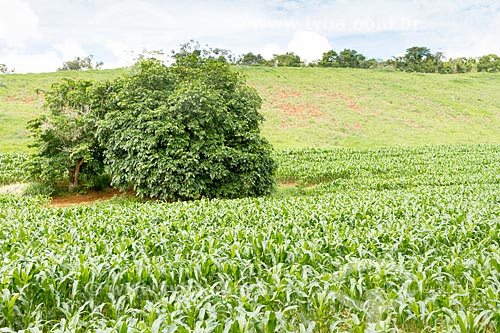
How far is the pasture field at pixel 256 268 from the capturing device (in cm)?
361

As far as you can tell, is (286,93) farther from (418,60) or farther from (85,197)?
(418,60)

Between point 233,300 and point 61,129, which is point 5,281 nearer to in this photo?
point 233,300

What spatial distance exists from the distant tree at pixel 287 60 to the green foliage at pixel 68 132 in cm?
5899

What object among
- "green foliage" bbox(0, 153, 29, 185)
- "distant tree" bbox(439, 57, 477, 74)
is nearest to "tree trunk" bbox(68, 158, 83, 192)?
"green foliage" bbox(0, 153, 29, 185)

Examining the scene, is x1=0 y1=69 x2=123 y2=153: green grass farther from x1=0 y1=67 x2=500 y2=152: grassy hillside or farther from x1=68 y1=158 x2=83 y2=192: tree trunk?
x1=68 y1=158 x2=83 y2=192: tree trunk

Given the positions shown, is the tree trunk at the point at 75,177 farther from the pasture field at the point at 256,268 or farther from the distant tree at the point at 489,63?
Answer: the distant tree at the point at 489,63

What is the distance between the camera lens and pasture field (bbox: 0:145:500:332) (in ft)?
11.8

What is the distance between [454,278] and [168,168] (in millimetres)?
9281

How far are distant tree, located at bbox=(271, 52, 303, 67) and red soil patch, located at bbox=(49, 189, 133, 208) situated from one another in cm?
5937

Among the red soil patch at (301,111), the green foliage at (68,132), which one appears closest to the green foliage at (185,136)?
the green foliage at (68,132)

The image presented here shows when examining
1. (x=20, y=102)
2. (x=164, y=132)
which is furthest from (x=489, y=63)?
(x=164, y=132)

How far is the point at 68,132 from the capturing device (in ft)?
47.8

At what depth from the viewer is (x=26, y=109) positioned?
109 ft

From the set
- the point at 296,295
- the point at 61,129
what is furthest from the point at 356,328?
the point at 61,129
